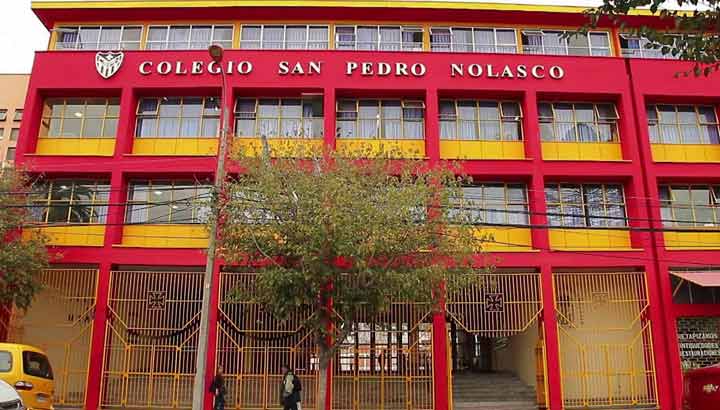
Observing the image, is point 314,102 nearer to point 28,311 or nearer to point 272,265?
point 272,265

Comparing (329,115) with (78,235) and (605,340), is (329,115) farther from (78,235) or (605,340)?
(605,340)

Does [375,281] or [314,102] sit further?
[314,102]

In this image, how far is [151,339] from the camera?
1778 centimetres

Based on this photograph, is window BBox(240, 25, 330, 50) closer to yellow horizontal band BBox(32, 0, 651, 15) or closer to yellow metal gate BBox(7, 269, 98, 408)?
yellow horizontal band BBox(32, 0, 651, 15)

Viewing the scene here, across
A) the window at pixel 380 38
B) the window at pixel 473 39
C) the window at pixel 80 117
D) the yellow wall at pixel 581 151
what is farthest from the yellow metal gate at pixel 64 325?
the yellow wall at pixel 581 151

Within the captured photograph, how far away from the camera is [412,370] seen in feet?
57.5

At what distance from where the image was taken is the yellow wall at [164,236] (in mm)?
18594

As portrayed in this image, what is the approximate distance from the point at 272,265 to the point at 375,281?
2.42 metres

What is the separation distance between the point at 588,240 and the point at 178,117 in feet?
46.0

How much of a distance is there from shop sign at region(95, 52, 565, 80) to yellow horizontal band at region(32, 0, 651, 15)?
2.30m

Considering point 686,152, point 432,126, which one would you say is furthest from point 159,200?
point 686,152

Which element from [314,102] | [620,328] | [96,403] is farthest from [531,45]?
[96,403]

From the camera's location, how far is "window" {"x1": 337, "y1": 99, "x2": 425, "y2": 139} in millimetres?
20094

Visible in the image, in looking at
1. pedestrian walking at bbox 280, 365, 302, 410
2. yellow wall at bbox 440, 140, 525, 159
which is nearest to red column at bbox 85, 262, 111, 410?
pedestrian walking at bbox 280, 365, 302, 410
